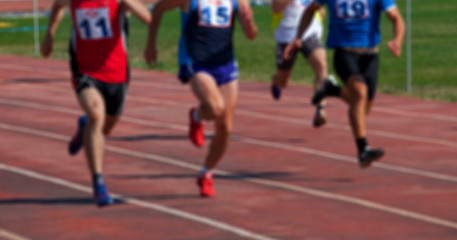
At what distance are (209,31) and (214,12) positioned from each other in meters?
0.17

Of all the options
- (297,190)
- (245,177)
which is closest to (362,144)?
(297,190)

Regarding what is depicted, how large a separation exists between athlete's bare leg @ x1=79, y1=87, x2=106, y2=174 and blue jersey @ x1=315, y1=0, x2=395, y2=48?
292cm

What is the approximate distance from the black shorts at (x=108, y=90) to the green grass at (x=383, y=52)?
28.4ft

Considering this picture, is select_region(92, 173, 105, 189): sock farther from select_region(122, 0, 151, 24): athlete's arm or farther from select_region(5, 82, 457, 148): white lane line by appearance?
select_region(5, 82, 457, 148): white lane line

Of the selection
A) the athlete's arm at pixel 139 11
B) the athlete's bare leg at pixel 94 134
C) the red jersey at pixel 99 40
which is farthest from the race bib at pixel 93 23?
the athlete's bare leg at pixel 94 134

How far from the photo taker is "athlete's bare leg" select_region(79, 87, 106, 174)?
960 centimetres

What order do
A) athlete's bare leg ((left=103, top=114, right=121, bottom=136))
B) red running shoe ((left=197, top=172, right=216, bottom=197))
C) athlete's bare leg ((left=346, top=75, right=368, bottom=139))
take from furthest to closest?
athlete's bare leg ((left=346, top=75, right=368, bottom=139))
athlete's bare leg ((left=103, top=114, right=121, bottom=136))
red running shoe ((left=197, top=172, right=216, bottom=197))

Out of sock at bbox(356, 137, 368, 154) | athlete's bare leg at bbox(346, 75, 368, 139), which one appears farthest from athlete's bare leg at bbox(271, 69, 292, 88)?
sock at bbox(356, 137, 368, 154)

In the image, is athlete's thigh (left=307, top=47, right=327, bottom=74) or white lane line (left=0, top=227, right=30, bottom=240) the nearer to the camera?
white lane line (left=0, top=227, right=30, bottom=240)

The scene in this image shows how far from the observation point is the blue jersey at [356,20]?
1159 cm

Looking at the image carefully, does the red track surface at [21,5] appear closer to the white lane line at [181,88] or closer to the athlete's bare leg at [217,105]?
the white lane line at [181,88]

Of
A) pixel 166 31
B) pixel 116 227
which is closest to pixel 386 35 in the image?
pixel 166 31

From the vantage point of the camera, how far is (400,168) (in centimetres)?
1188

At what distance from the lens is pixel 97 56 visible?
9992 mm
